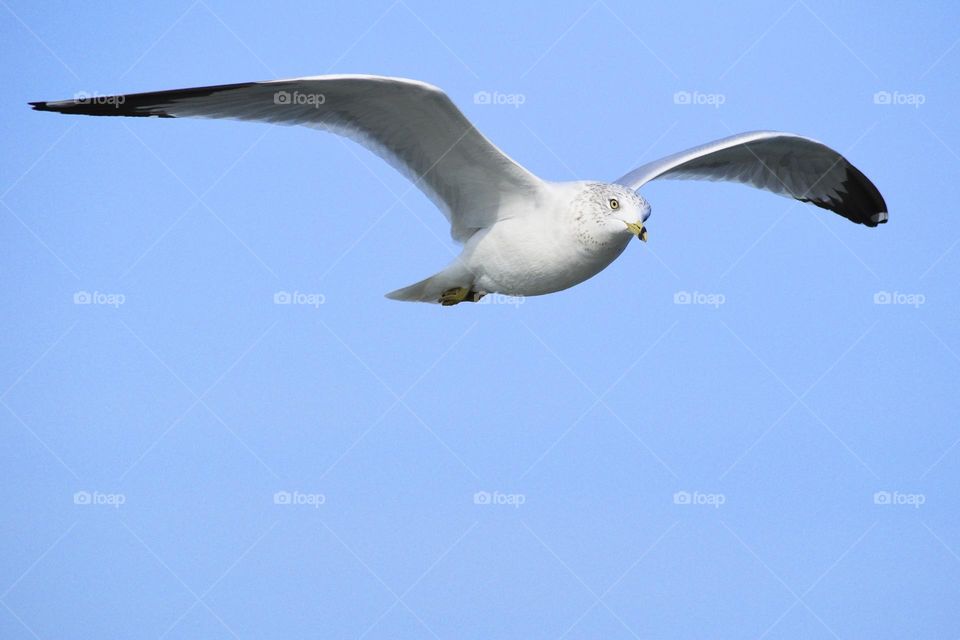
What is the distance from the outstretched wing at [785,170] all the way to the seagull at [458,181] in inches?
33.7

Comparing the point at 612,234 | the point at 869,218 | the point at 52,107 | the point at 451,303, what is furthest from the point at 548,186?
the point at 869,218

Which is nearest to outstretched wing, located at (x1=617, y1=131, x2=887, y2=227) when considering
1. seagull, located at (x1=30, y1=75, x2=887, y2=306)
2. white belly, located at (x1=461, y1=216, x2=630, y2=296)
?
seagull, located at (x1=30, y1=75, x2=887, y2=306)

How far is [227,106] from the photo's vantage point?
7.76 meters

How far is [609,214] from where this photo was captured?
7.98m

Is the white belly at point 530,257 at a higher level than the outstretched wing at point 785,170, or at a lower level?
lower

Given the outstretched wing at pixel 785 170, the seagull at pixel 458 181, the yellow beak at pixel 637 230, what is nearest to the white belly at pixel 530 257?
the seagull at pixel 458 181

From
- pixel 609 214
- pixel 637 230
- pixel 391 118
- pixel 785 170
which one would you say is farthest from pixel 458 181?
pixel 785 170

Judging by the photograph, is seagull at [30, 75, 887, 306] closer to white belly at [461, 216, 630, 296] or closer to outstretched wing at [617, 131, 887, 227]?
white belly at [461, 216, 630, 296]

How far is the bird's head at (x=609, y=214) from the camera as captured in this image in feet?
26.0

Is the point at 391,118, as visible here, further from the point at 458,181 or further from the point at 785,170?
the point at 785,170

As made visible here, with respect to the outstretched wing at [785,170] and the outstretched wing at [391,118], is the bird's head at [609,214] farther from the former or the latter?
the outstretched wing at [785,170]

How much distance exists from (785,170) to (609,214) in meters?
3.56

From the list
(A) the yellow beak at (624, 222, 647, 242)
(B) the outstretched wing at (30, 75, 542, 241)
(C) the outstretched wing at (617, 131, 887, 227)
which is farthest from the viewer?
(C) the outstretched wing at (617, 131, 887, 227)

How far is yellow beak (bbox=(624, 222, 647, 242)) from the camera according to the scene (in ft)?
25.8
